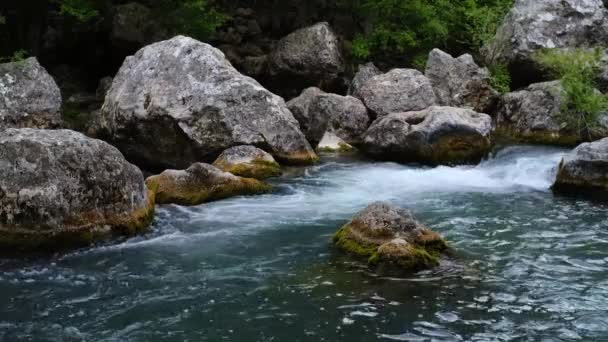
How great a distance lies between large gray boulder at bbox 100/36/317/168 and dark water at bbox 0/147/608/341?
9.74 feet

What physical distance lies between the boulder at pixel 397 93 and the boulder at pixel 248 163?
5.18m

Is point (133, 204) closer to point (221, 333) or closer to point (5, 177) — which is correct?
point (5, 177)

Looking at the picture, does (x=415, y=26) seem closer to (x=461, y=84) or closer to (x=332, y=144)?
(x=461, y=84)

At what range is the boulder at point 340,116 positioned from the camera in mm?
17891

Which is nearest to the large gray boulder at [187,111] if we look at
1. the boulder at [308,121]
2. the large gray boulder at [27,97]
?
the large gray boulder at [27,97]

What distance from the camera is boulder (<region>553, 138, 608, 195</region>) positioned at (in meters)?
12.2

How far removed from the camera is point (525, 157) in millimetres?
15523

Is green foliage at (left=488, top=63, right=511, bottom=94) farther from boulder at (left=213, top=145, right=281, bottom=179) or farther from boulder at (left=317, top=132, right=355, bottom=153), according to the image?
boulder at (left=213, top=145, right=281, bottom=179)

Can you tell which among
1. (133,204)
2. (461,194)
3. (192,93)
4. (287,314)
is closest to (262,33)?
(192,93)

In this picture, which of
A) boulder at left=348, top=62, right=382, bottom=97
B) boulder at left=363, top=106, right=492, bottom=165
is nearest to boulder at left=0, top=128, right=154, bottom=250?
boulder at left=363, top=106, right=492, bottom=165

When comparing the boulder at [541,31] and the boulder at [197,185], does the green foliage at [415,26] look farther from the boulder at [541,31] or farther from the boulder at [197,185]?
the boulder at [197,185]

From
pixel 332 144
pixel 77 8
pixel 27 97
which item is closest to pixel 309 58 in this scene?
pixel 332 144

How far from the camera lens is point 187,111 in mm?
14062

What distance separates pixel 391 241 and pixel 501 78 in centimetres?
1445
